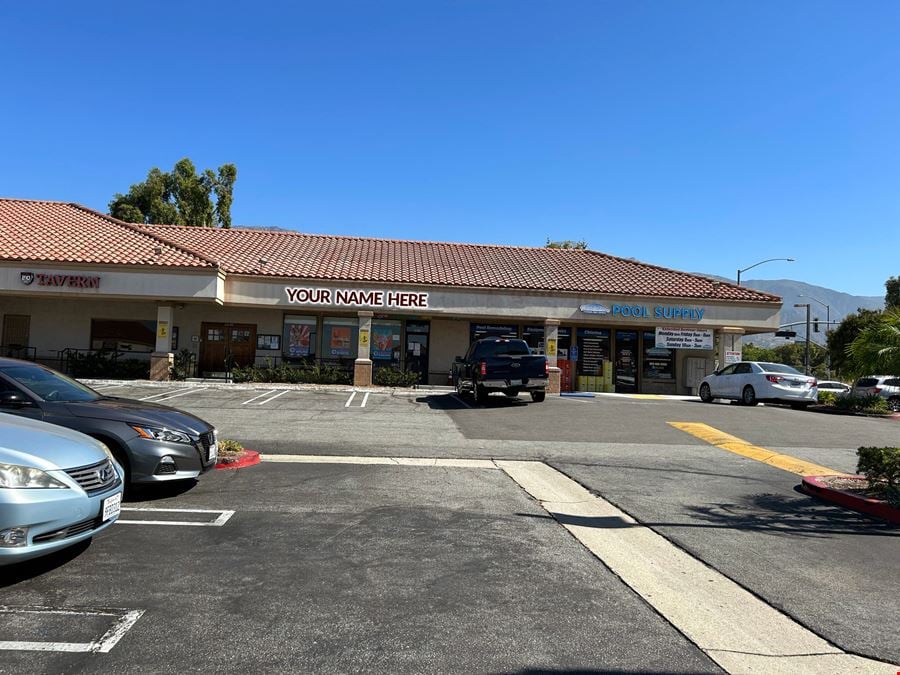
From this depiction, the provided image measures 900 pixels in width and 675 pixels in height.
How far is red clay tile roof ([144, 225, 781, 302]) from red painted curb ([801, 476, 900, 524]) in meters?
16.6

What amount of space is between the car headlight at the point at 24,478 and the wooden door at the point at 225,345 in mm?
21343

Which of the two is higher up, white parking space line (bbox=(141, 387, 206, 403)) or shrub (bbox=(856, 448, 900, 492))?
shrub (bbox=(856, 448, 900, 492))

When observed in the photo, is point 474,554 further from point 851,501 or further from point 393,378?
point 393,378

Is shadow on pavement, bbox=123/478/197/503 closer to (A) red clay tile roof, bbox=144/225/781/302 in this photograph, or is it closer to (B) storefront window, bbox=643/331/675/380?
(A) red clay tile roof, bbox=144/225/781/302

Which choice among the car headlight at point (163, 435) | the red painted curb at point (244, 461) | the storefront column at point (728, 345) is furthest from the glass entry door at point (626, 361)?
the car headlight at point (163, 435)

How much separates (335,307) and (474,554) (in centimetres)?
1922

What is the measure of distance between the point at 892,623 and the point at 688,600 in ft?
4.14

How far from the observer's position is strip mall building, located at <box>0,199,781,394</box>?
878 inches

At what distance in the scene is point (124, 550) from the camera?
522 cm

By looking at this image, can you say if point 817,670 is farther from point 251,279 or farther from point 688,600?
point 251,279

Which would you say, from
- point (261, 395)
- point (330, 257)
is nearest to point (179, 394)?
point (261, 395)

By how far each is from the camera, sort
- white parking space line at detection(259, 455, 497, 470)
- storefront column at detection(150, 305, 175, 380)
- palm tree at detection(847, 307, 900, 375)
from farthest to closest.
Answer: storefront column at detection(150, 305, 175, 380)
white parking space line at detection(259, 455, 497, 470)
palm tree at detection(847, 307, 900, 375)

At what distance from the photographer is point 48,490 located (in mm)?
4320

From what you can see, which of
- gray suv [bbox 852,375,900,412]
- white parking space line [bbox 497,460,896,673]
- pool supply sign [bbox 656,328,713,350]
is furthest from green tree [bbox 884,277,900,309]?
white parking space line [bbox 497,460,896,673]
